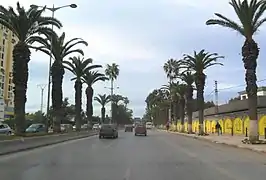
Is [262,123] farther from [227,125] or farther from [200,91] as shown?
[227,125]

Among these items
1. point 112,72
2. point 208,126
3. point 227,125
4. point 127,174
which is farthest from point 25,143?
point 112,72

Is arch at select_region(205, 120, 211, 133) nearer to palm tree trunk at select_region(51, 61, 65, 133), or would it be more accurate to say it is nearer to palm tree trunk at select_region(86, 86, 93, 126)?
palm tree trunk at select_region(86, 86, 93, 126)

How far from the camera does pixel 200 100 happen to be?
191 ft

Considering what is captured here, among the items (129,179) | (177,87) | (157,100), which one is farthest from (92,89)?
(157,100)

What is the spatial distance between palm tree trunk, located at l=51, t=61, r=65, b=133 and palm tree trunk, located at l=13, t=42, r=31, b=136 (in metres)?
11.0

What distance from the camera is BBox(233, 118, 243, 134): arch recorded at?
196 ft

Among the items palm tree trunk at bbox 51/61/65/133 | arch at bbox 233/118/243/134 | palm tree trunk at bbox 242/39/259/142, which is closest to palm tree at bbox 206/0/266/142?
palm tree trunk at bbox 242/39/259/142

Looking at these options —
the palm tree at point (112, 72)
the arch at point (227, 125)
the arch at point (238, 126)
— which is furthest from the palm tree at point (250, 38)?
the palm tree at point (112, 72)

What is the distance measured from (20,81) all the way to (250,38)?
→ 18.7m

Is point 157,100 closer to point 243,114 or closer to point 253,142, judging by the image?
point 243,114

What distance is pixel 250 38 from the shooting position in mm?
35188

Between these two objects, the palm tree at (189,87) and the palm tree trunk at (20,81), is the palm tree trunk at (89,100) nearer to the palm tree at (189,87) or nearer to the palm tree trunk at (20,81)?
the palm tree at (189,87)

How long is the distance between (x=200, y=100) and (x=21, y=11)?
96.8 feet

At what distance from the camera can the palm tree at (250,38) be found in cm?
3406
